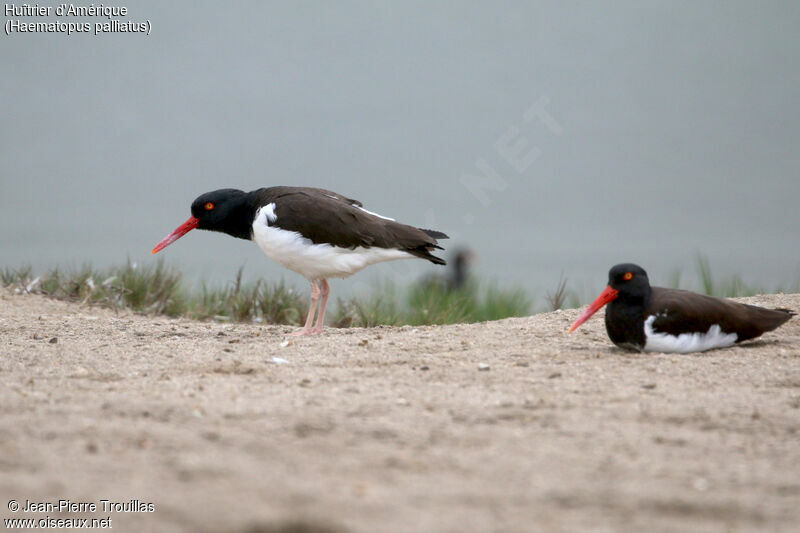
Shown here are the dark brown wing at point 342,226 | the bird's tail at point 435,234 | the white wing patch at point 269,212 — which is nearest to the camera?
the dark brown wing at point 342,226

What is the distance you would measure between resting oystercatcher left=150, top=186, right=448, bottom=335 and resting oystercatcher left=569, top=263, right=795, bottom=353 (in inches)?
64.5

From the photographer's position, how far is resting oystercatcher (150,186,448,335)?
→ 684cm

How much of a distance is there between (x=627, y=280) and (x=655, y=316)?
0.97 ft

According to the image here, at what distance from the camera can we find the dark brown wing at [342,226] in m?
6.82

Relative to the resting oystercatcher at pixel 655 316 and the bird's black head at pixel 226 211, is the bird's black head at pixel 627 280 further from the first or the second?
the bird's black head at pixel 226 211

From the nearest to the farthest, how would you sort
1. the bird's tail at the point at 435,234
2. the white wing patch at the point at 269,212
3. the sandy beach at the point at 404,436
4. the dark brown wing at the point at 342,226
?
1. the sandy beach at the point at 404,436
2. the dark brown wing at the point at 342,226
3. the white wing patch at the point at 269,212
4. the bird's tail at the point at 435,234

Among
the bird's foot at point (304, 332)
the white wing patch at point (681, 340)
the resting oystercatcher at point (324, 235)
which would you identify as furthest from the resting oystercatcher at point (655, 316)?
the bird's foot at point (304, 332)

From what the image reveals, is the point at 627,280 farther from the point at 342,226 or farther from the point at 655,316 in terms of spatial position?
the point at 342,226

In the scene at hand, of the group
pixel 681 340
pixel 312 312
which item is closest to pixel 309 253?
pixel 312 312

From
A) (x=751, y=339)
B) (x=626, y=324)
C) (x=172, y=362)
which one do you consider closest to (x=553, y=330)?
(x=626, y=324)

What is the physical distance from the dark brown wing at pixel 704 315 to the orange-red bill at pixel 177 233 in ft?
13.4

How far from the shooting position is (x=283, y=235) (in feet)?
22.6

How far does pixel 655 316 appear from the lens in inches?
223

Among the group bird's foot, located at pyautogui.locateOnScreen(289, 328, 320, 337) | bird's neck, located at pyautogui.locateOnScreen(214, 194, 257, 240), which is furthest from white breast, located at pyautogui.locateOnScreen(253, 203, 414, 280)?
bird's foot, located at pyautogui.locateOnScreen(289, 328, 320, 337)
